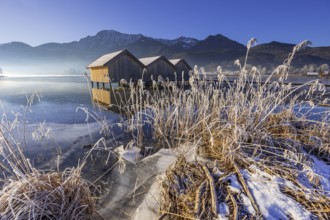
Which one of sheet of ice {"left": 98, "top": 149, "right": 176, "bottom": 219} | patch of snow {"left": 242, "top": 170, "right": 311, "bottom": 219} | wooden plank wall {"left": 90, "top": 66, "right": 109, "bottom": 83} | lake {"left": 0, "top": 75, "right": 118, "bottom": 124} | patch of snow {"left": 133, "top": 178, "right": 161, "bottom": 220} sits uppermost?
wooden plank wall {"left": 90, "top": 66, "right": 109, "bottom": 83}

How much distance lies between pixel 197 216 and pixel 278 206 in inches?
29.4

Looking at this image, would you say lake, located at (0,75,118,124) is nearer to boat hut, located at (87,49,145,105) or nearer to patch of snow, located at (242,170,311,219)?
boat hut, located at (87,49,145,105)

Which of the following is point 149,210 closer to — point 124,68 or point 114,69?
point 114,69

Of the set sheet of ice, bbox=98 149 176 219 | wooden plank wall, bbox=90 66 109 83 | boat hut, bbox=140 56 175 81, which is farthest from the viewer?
boat hut, bbox=140 56 175 81

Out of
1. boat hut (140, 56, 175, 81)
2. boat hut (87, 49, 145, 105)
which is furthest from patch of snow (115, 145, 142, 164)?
boat hut (140, 56, 175, 81)

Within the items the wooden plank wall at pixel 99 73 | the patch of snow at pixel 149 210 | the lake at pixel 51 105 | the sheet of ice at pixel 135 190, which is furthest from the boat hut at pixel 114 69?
the patch of snow at pixel 149 210

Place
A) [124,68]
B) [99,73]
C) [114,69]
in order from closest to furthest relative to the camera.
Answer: [114,69] → [124,68] → [99,73]

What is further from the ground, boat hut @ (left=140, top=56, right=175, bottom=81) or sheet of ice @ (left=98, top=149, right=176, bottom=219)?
boat hut @ (left=140, top=56, right=175, bottom=81)

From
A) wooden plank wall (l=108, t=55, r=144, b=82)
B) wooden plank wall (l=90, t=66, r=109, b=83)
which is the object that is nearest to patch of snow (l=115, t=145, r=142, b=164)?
wooden plank wall (l=108, t=55, r=144, b=82)

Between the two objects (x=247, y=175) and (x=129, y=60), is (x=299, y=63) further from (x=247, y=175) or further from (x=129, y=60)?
(x=247, y=175)

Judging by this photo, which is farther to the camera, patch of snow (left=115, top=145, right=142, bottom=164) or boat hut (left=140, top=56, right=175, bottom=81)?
boat hut (left=140, top=56, right=175, bottom=81)

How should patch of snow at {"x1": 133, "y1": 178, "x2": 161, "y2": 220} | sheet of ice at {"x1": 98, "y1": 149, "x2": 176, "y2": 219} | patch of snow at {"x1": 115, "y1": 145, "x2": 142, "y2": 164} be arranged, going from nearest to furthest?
1. patch of snow at {"x1": 133, "y1": 178, "x2": 161, "y2": 220}
2. sheet of ice at {"x1": 98, "y1": 149, "x2": 176, "y2": 219}
3. patch of snow at {"x1": 115, "y1": 145, "x2": 142, "y2": 164}

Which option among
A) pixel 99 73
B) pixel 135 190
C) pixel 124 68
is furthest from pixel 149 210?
pixel 99 73

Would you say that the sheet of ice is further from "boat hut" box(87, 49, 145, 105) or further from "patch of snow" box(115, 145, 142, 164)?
"boat hut" box(87, 49, 145, 105)
